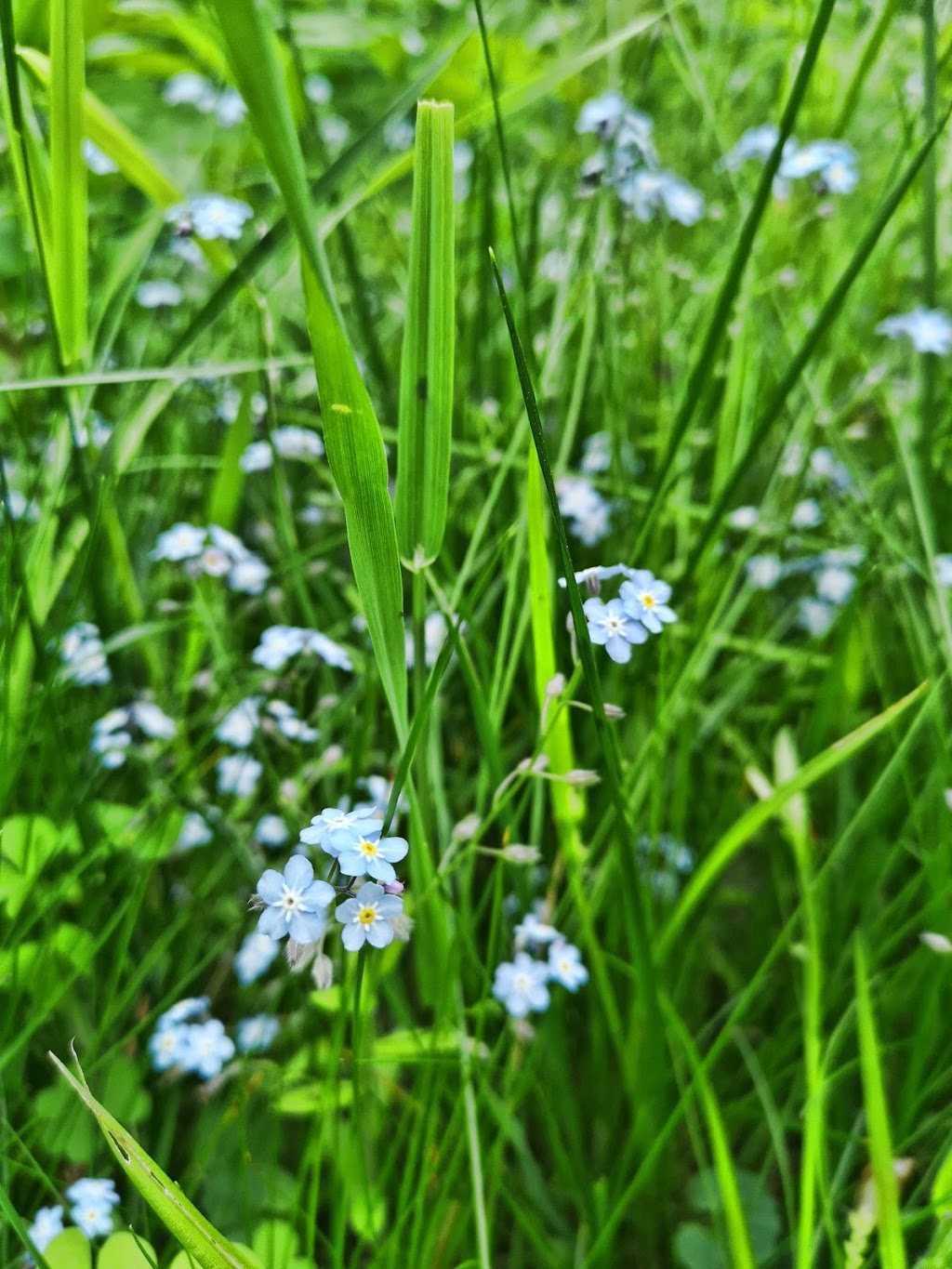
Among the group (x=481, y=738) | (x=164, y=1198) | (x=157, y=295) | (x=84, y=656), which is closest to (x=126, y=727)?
(x=84, y=656)

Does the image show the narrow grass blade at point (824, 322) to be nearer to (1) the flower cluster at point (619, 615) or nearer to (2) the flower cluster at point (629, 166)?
(1) the flower cluster at point (619, 615)

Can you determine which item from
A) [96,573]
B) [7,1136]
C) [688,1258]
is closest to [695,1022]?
[688,1258]

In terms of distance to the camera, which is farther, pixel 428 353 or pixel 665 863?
pixel 665 863

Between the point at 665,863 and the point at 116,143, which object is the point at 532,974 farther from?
the point at 116,143

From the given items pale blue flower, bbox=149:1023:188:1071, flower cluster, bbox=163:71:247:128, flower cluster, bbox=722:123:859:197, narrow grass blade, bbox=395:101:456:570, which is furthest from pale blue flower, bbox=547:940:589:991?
flower cluster, bbox=163:71:247:128

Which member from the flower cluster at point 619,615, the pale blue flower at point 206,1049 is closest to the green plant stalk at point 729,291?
the flower cluster at point 619,615
